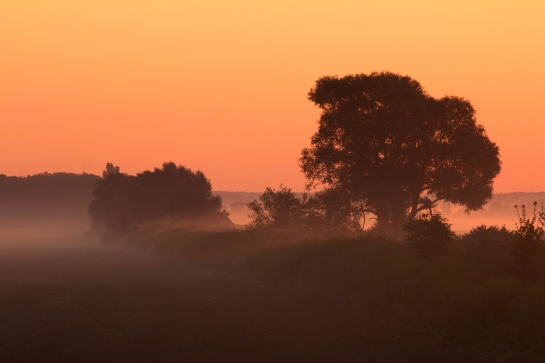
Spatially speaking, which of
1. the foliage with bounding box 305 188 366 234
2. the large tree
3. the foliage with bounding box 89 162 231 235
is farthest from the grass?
the foliage with bounding box 89 162 231 235

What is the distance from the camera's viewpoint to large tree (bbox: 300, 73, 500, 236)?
188 feet

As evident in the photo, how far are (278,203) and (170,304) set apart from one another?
31995mm

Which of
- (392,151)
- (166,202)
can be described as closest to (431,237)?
(392,151)

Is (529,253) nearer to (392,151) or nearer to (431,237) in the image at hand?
(431,237)

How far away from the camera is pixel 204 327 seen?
24.5 meters

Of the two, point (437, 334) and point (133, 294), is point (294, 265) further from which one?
point (437, 334)

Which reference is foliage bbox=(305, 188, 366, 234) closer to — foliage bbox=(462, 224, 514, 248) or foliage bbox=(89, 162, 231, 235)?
foliage bbox=(462, 224, 514, 248)

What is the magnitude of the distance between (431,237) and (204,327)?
44.9ft

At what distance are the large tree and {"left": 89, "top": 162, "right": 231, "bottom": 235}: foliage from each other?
1568 inches

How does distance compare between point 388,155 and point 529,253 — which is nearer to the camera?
point 529,253

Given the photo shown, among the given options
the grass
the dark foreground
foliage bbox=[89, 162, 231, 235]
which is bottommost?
the dark foreground

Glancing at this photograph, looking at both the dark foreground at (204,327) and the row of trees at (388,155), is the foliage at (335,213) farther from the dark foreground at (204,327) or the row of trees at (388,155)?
the dark foreground at (204,327)

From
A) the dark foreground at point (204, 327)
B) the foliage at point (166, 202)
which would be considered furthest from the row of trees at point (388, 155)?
the foliage at point (166, 202)

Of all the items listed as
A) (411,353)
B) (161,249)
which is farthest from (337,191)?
(411,353)
